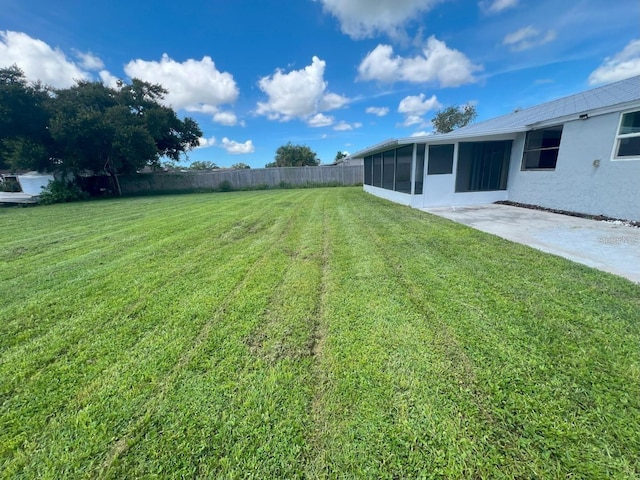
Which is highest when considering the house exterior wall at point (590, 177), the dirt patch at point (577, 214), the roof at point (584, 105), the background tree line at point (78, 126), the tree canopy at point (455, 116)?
the tree canopy at point (455, 116)

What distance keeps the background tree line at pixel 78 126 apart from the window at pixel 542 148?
60.1 feet

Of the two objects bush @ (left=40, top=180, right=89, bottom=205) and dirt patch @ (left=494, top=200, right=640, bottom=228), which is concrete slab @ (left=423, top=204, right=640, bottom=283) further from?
bush @ (left=40, top=180, right=89, bottom=205)

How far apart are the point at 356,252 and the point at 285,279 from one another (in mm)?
1399

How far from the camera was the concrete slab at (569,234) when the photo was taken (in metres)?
3.50

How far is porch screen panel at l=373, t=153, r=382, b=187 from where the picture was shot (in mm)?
11989

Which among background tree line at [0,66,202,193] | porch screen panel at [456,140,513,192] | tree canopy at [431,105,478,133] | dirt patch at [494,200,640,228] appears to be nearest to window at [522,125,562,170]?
porch screen panel at [456,140,513,192]

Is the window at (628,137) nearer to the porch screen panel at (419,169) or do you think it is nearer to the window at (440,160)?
the window at (440,160)

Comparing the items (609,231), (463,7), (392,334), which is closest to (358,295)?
(392,334)

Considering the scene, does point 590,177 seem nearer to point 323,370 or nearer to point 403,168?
point 403,168

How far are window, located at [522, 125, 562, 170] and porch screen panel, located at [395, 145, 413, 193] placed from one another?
11.5 feet

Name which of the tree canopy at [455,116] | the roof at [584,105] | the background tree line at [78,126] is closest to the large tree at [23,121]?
the background tree line at [78,126]

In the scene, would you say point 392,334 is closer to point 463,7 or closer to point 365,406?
point 365,406

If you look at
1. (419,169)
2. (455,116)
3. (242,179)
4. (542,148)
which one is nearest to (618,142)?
(542,148)

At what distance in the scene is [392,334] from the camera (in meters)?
2.11
